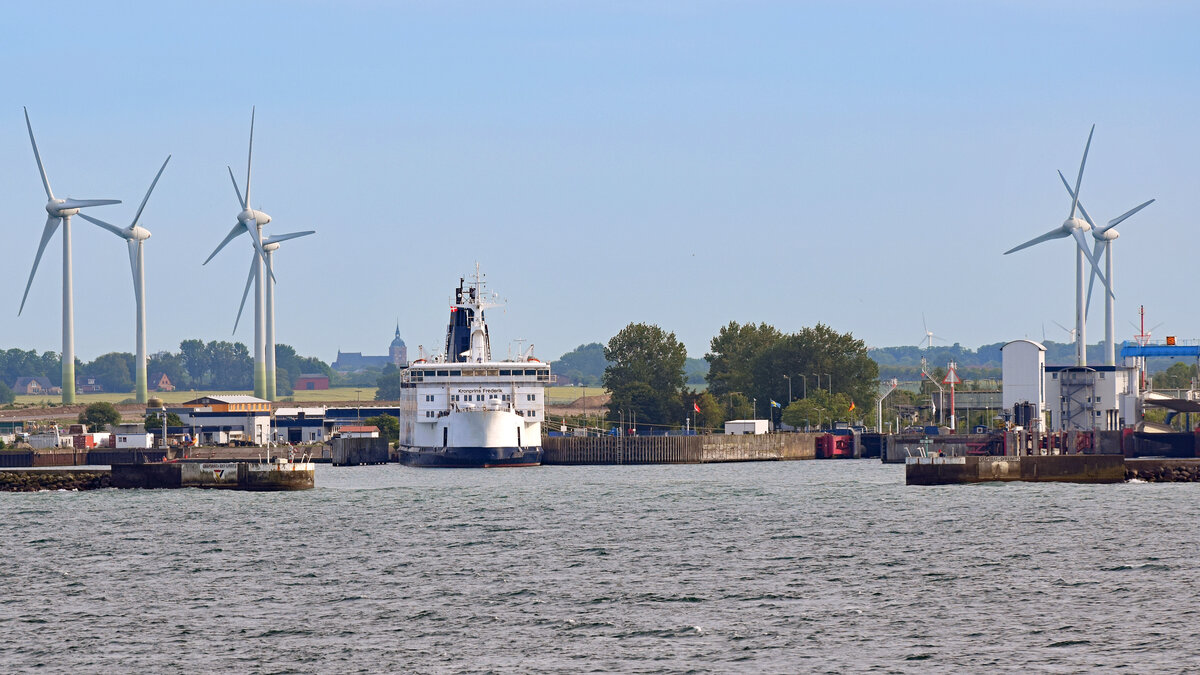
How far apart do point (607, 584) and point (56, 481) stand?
218ft

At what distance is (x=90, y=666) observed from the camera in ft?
128

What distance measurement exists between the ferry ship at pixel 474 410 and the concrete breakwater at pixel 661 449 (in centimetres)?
1426

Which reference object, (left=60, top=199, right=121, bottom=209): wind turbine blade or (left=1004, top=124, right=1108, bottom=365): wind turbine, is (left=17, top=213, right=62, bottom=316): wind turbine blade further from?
(left=1004, top=124, right=1108, bottom=365): wind turbine

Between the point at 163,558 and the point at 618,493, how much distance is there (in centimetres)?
4562

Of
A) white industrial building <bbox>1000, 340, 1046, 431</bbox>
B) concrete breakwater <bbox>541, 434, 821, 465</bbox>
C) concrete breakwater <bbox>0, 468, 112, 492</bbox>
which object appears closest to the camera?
concrete breakwater <bbox>0, 468, 112, 492</bbox>

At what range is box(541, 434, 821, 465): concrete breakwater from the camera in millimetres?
166375

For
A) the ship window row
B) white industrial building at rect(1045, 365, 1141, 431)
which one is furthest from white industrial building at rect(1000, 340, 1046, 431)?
the ship window row

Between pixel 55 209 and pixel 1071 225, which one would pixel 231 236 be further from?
pixel 1071 225

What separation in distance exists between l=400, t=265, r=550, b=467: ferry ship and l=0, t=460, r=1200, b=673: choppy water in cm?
4814

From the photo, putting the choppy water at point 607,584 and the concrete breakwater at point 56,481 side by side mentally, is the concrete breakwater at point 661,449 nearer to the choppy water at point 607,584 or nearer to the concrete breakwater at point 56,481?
the concrete breakwater at point 56,481

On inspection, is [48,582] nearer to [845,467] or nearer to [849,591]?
[849,591]

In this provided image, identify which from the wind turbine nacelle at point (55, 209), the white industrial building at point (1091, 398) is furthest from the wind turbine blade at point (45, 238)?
the white industrial building at point (1091, 398)

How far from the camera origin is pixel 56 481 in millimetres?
107688

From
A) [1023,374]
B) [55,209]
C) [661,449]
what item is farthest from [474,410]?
[55,209]
